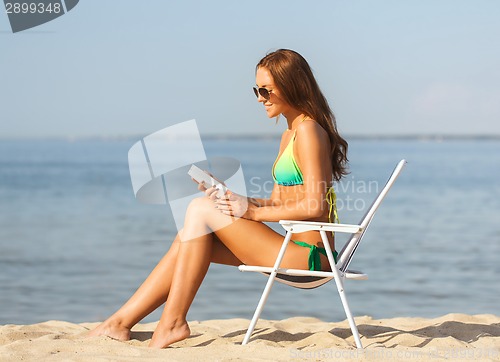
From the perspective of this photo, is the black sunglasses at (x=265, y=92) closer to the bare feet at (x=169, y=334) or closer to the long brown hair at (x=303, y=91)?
the long brown hair at (x=303, y=91)

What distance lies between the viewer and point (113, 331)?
4.13 metres

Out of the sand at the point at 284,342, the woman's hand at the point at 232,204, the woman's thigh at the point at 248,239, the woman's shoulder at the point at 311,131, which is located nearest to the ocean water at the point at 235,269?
the sand at the point at 284,342

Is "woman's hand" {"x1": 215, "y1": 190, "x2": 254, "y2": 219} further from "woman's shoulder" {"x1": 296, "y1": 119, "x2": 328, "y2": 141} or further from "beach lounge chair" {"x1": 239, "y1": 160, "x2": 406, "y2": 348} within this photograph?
"woman's shoulder" {"x1": 296, "y1": 119, "x2": 328, "y2": 141}

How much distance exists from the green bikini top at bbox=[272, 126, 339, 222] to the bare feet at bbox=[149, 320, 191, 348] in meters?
0.83

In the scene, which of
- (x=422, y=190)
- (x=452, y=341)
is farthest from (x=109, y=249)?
(x=422, y=190)

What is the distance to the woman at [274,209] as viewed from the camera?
12.6 ft

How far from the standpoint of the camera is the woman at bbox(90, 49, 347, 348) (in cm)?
383

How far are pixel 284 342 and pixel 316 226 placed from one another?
0.89 meters

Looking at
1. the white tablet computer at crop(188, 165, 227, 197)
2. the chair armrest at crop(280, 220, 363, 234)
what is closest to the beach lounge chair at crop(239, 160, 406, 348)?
the chair armrest at crop(280, 220, 363, 234)

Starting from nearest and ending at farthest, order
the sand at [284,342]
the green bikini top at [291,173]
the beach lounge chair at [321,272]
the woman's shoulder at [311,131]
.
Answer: the sand at [284,342] < the beach lounge chair at [321,272] < the woman's shoulder at [311,131] < the green bikini top at [291,173]

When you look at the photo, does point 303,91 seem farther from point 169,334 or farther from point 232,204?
point 169,334

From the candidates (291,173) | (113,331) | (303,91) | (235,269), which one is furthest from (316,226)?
(235,269)

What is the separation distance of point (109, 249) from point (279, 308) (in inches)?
159

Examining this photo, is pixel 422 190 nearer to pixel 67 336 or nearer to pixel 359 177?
pixel 359 177
